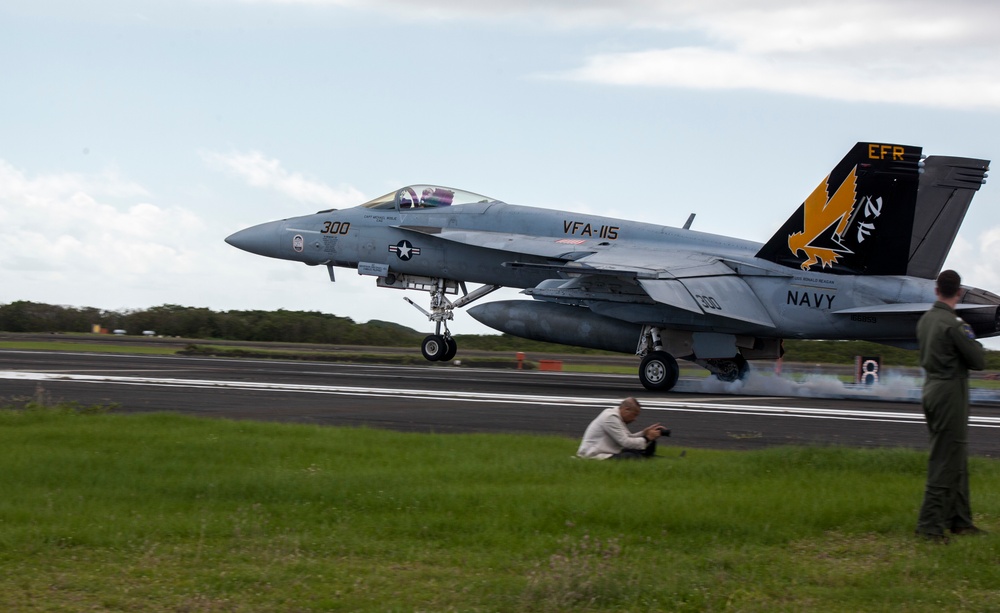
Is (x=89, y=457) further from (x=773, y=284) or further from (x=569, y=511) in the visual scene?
(x=773, y=284)

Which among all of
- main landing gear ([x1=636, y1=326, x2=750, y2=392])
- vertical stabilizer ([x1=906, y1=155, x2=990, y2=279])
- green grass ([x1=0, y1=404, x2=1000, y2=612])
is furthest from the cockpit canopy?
green grass ([x1=0, y1=404, x2=1000, y2=612])

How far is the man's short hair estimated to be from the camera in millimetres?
7020

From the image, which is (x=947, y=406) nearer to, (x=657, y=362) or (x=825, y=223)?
(x=825, y=223)

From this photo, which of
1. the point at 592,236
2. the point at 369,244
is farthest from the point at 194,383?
the point at 592,236

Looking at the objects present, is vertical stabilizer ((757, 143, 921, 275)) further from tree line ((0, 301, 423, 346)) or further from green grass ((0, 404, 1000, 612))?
tree line ((0, 301, 423, 346))

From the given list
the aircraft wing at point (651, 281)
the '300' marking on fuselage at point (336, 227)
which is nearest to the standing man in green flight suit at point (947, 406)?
the aircraft wing at point (651, 281)

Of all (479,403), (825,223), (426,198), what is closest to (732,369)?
(825,223)

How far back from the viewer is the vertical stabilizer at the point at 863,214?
66.2 ft

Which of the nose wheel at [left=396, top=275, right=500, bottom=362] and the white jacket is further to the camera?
the nose wheel at [left=396, top=275, right=500, bottom=362]

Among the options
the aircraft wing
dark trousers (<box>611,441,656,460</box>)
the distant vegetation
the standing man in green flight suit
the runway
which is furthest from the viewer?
the distant vegetation

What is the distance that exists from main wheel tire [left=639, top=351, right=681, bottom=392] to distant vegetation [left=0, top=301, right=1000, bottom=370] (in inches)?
1177

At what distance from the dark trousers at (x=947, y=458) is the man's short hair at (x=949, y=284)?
1.92ft

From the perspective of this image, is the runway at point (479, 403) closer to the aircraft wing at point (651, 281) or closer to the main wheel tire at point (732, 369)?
the main wheel tire at point (732, 369)

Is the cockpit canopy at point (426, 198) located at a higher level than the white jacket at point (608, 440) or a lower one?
higher
